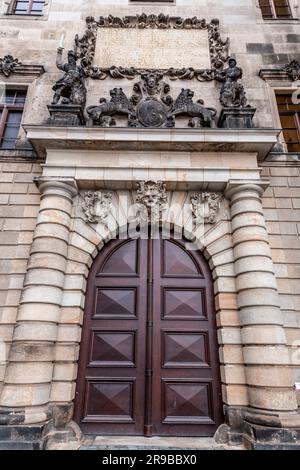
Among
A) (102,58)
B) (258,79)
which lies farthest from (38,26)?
(258,79)

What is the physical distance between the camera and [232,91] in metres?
7.28

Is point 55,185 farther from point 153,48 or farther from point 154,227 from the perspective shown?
point 153,48

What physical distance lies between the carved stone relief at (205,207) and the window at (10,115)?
520 cm

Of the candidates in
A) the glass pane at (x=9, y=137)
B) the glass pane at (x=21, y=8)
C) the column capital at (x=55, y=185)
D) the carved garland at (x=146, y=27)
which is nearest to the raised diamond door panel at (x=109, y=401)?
the column capital at (x=55, y=185)

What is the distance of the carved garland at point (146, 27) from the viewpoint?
320 inches

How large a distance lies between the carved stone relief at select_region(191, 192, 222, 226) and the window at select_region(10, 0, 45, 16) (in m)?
9.11

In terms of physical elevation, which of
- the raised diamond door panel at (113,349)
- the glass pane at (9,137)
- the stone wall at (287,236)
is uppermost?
the glass pane at (9,137)

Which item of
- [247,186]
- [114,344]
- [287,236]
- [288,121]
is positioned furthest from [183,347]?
[288,121]

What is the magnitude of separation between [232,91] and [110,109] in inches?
130

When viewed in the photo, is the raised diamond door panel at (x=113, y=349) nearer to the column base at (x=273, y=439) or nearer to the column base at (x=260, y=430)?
the column base at (x=260, y=430)

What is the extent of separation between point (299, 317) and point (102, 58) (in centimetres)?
910

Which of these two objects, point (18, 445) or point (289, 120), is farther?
point (289, 120)

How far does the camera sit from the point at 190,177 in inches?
251
